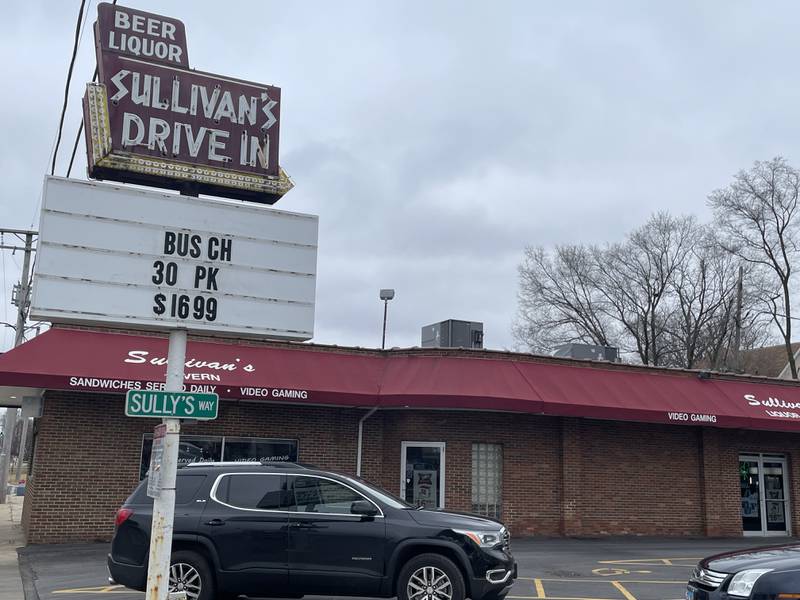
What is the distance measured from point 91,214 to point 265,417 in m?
10.5

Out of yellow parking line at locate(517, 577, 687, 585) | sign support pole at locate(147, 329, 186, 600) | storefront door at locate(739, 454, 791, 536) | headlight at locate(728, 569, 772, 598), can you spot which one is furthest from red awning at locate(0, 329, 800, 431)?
headlight at locate(728, 569, 772, 598)

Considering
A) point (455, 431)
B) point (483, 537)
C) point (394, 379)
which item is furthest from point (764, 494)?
point (483, 537)

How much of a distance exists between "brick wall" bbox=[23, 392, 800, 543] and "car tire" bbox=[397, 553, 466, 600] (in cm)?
934

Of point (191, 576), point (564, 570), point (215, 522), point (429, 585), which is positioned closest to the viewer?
point (429, 585)

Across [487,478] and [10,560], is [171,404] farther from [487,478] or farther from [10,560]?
[487,478]

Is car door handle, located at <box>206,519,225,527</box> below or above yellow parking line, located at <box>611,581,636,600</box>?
above

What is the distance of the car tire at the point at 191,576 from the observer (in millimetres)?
9281

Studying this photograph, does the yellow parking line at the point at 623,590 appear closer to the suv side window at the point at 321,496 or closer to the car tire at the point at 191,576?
the suv side window at the point at 321,496

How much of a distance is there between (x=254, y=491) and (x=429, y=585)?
2.40 meters

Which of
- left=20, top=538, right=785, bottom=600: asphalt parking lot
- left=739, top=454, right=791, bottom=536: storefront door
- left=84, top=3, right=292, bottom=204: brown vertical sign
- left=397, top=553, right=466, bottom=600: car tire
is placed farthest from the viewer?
left=739, top=454, right=791, bottom=536: storefront door

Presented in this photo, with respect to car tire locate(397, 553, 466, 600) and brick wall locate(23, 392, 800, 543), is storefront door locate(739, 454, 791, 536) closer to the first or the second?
brick wall locate(23, 392, 800, 543)

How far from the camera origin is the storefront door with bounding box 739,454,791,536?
21734 millimetres

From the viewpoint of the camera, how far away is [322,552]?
9.37m

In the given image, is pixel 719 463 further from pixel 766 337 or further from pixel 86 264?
pixel 766 337
